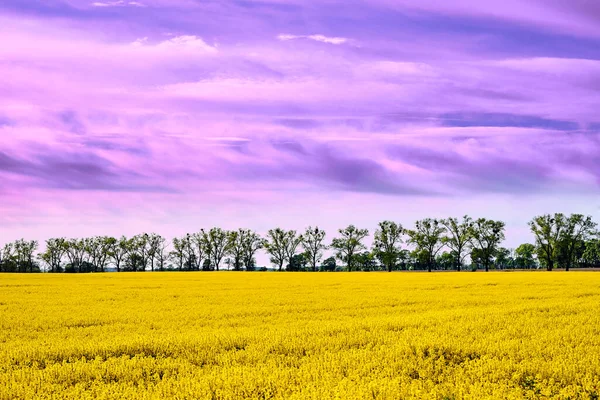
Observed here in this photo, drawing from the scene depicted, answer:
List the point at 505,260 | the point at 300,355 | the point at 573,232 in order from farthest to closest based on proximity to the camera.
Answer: the point at 505,260 → the point at 573,232 → the point at 300,355

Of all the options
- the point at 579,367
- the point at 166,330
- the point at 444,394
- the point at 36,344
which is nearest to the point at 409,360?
the point at 444,394

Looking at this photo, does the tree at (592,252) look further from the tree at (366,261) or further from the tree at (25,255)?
the tree at (25,255)

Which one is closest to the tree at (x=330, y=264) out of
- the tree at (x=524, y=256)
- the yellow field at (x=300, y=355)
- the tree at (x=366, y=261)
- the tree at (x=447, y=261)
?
the tree at (x=366, y=261)

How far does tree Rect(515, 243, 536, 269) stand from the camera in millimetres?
147000

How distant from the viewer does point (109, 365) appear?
10375 mm

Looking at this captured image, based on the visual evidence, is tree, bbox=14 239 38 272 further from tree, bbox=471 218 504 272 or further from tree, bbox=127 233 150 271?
tree, bbox=471 218 504 272

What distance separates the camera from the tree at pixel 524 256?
147 m

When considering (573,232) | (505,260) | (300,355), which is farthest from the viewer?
(505,260)

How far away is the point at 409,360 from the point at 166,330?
794 cm

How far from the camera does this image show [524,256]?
15725cm

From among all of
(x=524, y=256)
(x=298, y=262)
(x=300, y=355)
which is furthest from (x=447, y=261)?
(x=300, y=355)

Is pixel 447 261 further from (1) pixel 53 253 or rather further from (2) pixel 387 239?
(1) pixel 53 253

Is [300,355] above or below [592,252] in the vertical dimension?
below

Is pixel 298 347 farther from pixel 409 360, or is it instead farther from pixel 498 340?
pixel 498 340
